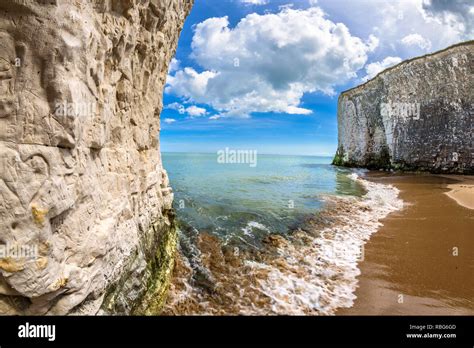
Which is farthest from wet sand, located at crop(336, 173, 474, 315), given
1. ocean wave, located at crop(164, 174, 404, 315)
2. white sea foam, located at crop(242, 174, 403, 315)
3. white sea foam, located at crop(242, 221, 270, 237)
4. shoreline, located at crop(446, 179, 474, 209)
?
white sea foam, located at crop(242, 221, 270, 237)

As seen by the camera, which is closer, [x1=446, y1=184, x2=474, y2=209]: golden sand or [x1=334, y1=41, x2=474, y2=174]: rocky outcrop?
[x1=446, y1=184, x2=474, y2=209]: golden sand

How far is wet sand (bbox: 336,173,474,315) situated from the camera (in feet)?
17.8

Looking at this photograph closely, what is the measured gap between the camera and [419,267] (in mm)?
7008

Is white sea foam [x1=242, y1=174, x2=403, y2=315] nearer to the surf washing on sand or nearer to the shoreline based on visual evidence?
the surf washing on sand

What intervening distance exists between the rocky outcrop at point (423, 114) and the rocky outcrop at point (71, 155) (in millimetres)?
34915

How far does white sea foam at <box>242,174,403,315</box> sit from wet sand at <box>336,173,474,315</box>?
0.31 m

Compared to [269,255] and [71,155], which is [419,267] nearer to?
[269,255]

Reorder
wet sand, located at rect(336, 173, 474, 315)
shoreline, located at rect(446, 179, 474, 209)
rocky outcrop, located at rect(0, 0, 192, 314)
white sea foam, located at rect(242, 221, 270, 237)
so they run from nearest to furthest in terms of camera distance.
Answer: rocky outcrop, located at rect(0, 0, 192, 314) < wet sand, located at rect(336, 173, 474, 315) < white sea foam, located at rect(242, 221, 270, 237) < shoreline, located at rect(446, 179, 474, 209)

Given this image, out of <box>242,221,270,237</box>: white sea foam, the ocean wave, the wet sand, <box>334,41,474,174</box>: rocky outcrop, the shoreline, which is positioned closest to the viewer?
the wet sand

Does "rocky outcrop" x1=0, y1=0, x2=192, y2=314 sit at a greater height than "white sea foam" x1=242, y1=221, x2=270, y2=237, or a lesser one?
greater

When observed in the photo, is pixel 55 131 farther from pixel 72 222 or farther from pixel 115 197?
pixel 115 197

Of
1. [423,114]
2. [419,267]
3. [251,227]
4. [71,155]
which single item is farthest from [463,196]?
[71,155]

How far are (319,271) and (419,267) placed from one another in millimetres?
2646

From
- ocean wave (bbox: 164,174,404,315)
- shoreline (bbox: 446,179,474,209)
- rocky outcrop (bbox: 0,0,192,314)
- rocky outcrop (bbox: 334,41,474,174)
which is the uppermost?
rocky outcrop (bbox: 334,41,474,174)
